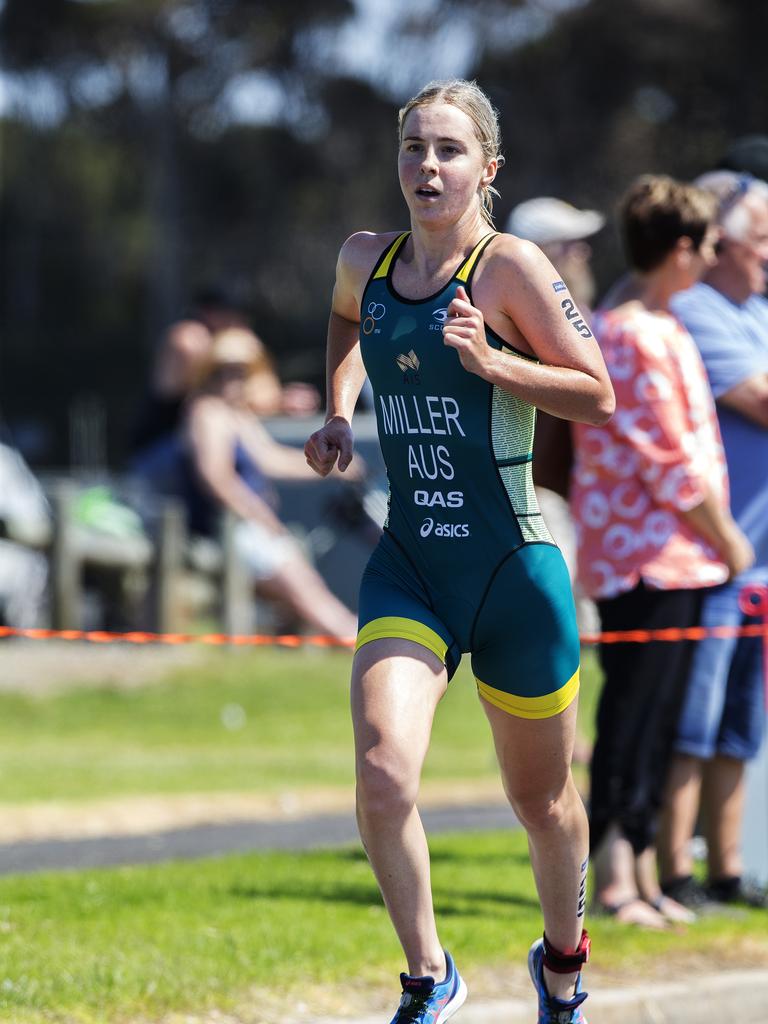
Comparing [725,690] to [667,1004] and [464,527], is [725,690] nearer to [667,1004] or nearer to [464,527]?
[667,1004]

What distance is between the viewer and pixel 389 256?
164 inches

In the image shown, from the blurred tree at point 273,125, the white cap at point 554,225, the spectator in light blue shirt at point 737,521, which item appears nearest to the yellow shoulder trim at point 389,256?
the spectator in light blue shirt at point 737,521

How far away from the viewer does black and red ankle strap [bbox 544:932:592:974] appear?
167 inches

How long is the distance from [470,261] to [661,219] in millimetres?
1959

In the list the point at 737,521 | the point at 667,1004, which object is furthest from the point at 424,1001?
the point at 737,521

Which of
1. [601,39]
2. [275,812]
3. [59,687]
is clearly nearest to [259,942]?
[275,812]

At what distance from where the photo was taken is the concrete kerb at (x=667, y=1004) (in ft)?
15.8

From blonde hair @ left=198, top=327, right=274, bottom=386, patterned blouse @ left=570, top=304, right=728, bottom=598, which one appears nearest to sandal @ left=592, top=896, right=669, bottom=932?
patterned blouse @ left=570, top=304, right=728, bottom=598

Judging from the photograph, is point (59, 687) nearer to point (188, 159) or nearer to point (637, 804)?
point (637, 804)

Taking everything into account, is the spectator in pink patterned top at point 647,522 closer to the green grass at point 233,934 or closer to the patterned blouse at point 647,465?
the patterned blouse at point 647,465

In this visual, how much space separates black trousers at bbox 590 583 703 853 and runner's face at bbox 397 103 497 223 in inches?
80.6

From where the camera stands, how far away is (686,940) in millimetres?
5531

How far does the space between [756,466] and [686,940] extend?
5.43ft

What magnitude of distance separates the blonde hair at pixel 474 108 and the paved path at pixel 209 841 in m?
4.16
